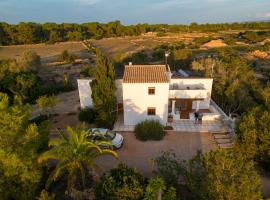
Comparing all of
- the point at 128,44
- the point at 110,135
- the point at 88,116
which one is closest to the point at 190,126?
the point at 110,135

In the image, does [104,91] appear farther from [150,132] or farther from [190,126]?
[190,126]

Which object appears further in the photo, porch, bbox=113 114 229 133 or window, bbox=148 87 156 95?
porch, bbox=113 114 229 133

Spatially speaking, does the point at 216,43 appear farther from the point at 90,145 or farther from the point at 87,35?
the point at 90,145

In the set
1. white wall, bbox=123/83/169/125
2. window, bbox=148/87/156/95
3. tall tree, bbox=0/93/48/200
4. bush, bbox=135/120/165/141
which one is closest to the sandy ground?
white wall, bbox=123/83/169/125

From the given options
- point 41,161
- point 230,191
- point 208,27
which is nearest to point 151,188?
point 230,191

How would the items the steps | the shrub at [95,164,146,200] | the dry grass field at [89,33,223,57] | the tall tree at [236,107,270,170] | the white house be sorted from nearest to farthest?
the shrub at [95,164,146,200], the tall tree at [236,107,270,170], the steps, the white house, the dry grass field at [89,33,223,57]

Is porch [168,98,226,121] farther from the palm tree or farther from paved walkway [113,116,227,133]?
the palm tree
